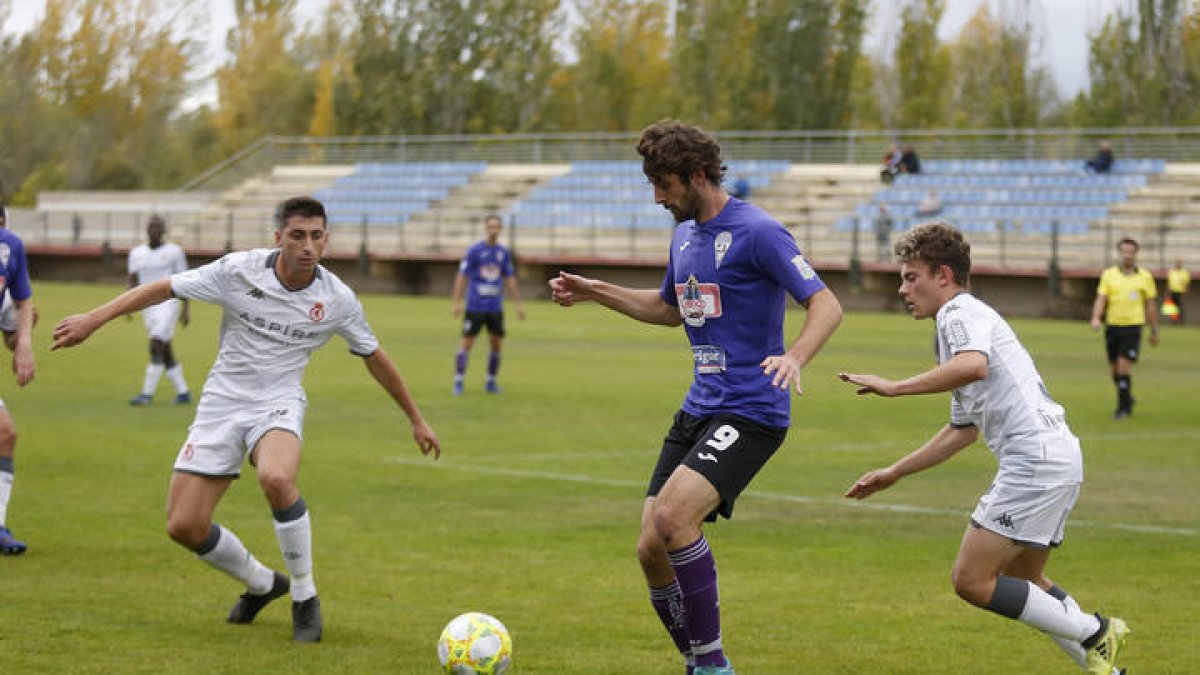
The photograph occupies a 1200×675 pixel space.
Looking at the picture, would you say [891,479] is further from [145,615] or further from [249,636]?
[145,615]

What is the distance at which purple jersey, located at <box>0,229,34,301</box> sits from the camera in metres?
10.7

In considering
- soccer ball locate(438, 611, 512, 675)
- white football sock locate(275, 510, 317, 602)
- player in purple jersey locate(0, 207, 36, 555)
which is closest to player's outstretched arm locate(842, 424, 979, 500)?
soccer ball locate(438, 611, 512, 675)

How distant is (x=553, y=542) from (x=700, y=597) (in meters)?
4.36

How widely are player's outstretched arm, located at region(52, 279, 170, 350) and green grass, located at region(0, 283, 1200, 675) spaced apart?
Result: 143cm

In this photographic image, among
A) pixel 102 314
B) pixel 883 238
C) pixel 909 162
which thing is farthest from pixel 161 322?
pixel 909 162

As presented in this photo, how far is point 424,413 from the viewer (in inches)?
796

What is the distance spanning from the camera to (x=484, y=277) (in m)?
23.2

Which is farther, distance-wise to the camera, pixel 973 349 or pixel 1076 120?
pixel 1076 120

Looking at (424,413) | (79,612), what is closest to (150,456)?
(424,413)

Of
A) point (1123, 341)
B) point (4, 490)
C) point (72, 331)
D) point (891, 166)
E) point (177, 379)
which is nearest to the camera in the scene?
point (72, 331)

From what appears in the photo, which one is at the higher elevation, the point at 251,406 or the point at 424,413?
the point at 251,406

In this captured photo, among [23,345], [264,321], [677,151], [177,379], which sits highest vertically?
[677,151]

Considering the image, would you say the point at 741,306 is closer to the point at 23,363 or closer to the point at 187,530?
the point at 187,530

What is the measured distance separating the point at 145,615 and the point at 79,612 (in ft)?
1.09
